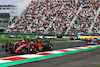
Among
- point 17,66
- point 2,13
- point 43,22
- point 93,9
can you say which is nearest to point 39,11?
point 43,22

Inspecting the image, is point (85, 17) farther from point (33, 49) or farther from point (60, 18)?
point (33, 49)

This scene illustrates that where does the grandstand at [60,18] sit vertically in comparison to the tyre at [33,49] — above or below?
above

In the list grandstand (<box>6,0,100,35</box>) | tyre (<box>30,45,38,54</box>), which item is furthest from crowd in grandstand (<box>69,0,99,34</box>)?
tyre (<box>30,45,38,54</box>)

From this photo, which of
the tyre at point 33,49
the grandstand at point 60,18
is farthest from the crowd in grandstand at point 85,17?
the tyre at point 33,49

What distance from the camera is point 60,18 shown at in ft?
142

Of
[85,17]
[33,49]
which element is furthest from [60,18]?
[33,49]

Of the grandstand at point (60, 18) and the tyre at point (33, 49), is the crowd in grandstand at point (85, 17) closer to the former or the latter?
the grandstand at point (60, 18)

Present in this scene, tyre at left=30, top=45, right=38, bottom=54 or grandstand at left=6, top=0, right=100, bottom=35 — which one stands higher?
grandstand at left=6, top=0, right=100, bottom=35

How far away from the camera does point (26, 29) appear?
44.9m

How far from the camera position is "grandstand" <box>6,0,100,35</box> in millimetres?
38994

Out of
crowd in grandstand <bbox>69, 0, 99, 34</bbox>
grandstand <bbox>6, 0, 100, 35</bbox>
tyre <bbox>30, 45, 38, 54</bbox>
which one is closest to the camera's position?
tyre <bbox>30, 45, 38, 54</bbox>

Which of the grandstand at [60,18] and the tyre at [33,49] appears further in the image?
the grandstand at [60,18]

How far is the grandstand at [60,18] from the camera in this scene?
3899cm

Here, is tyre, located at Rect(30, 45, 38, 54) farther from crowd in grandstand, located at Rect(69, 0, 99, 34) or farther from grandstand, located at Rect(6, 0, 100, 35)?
crowd in grandstand, located at Rect(69, 0, 99, 34)
